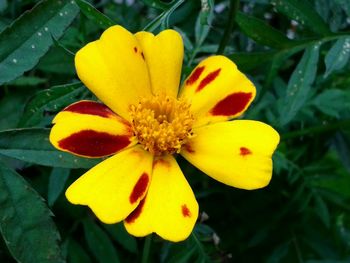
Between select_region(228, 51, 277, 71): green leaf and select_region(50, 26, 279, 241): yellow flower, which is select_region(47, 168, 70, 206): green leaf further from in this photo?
select_region(228, 51, 277, 71): green leaf

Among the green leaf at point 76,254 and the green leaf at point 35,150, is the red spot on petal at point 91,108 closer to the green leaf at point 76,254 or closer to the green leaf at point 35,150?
the green leaf at point 35,150

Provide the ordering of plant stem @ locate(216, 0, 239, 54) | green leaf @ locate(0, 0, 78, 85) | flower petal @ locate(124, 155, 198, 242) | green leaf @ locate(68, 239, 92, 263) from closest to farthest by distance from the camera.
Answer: flower petal @ locate(124, 155, 198, 242)
green leaf @ locate(0, 0, 78, 85)
plant stem @ locate(216, 0, 239, 54)
green leaf @ locate(68, 239, 92, 263)

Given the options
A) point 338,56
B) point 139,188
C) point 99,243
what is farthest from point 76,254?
point 338,56

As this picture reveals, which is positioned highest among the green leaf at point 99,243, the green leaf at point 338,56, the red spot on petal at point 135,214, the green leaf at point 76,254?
the red spot on petal at point 135,214

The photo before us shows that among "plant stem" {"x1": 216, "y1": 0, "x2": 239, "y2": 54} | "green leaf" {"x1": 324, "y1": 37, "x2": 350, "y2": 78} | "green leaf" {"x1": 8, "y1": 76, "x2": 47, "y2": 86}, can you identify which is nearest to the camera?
"plant stem" {"x1": 216, "y1": 0, "x2": 239, "y2": 54}

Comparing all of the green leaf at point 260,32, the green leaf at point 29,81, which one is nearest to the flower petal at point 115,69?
the green leaf at point 260,32

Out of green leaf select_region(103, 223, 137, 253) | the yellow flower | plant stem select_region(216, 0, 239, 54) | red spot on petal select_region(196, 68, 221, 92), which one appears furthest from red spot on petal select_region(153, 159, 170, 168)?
green leaf select_region(103, 223, 137, 253)

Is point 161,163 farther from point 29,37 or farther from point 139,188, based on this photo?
point 29,37

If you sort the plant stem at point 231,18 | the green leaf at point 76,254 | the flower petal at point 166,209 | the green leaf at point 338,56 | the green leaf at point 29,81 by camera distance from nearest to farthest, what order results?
the flower petal at point 166,209, the plant stem at point 231,18, the green leaf at point 338,56, the green leaf at point 76,254, the green leaf at point 29,81
